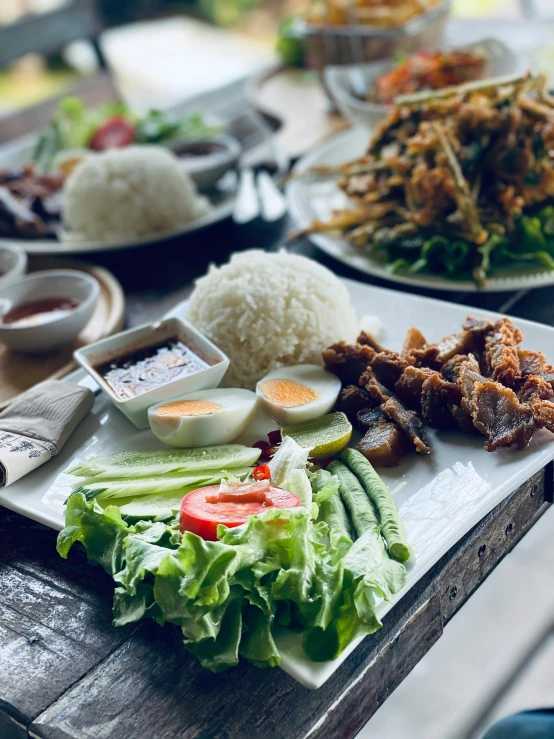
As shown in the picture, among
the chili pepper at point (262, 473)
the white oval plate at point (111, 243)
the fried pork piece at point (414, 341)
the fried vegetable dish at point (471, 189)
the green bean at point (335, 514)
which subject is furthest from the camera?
the white oval plate at point (111, 243)

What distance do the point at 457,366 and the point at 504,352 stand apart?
12 centimetres

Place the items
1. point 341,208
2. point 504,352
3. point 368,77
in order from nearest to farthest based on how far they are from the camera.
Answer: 1. point 504,352
2. point 341,208
3. point 368,77

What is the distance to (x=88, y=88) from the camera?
19.3 ft

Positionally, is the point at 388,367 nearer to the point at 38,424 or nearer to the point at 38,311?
the point at 38,424

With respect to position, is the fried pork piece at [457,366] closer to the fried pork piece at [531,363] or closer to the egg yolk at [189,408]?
the fried pork piece at [531,363]

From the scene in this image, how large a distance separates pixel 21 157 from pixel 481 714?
12.4 feet

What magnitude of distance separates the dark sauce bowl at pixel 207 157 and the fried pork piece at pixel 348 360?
1.76 metres

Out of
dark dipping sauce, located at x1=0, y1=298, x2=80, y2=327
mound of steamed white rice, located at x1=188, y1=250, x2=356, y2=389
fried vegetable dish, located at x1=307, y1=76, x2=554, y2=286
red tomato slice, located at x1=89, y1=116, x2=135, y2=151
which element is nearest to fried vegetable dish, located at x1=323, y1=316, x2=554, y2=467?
mound of steamed white rice, located at x1=188, y1=250, x2=356, y2=389

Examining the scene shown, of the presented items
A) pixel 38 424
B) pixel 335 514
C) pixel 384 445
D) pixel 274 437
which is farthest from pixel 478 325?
pixel 38 424

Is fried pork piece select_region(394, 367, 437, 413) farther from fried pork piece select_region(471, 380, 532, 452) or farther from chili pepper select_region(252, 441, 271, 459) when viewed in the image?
chili pepper select_region(252, 441, 271, 459)

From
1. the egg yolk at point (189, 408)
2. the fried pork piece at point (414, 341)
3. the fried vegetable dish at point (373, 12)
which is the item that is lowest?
the fried pork piece at point (414, 341)

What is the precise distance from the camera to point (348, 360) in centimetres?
212

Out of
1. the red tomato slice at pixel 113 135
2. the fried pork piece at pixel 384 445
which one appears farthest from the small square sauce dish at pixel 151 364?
the red tomato slice at pixel 113 135

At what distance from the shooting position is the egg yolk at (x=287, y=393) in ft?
6.59
